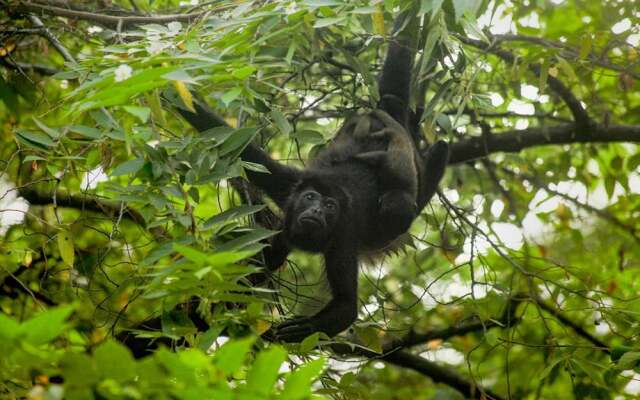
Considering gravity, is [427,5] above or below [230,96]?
above

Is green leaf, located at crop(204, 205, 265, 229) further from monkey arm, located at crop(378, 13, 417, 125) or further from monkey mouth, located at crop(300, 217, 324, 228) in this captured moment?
monkey arm, located at crop(378, 13, 417, 125)

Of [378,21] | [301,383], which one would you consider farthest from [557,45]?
[301,383]

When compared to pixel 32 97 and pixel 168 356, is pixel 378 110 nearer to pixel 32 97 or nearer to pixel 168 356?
pixel 32 97

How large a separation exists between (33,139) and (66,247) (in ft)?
1.80

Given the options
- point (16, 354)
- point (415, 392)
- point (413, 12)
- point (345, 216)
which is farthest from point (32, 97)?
point (415, 392)

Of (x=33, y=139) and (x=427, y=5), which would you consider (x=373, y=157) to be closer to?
(x=427, y=5)

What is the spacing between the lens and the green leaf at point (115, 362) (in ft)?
4.77

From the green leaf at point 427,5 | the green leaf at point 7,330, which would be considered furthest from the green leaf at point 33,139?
the green leaf at point 427,5

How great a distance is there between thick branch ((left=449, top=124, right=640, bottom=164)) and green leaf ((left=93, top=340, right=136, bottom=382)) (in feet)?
11.6

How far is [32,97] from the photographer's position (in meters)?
4.20

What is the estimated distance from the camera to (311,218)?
12.8 ft

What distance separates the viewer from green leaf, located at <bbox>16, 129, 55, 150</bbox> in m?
2.55

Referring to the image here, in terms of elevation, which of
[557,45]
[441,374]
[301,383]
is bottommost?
[441,374]

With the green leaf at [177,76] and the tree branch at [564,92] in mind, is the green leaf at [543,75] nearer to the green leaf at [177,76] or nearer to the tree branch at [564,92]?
the tree branch at [564,92]
